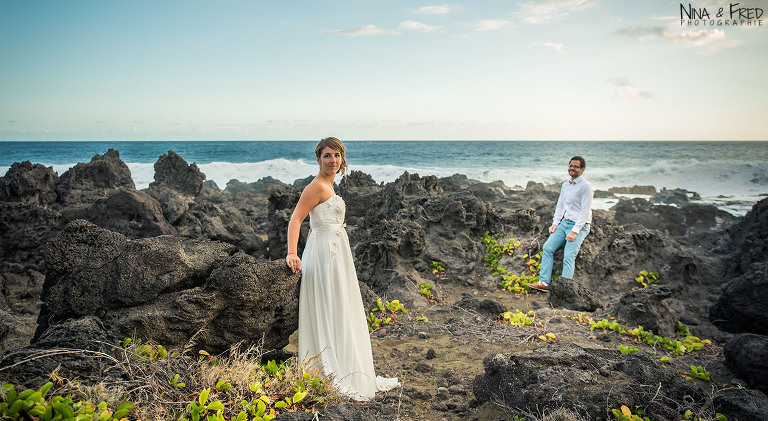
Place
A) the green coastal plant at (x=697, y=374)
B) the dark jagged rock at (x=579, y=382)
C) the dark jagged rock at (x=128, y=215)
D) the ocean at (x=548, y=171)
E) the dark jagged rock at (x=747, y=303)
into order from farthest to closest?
the ocean at (x=548, y=171), the dark jagged rock at (x=128, y=215), the dark jagged rock at (x=747, y=303), the green coastal plant at (x=697, y=374), the dark jagged rock at (x=579, y=382)

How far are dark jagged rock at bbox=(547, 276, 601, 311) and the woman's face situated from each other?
4784 millimetres

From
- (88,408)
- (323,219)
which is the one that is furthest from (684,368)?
(88,408)

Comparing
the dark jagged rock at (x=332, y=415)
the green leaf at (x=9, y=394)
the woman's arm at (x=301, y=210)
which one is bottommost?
the dark jagged rock at (x=332, y=415)

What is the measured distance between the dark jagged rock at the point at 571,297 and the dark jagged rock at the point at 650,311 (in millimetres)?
740

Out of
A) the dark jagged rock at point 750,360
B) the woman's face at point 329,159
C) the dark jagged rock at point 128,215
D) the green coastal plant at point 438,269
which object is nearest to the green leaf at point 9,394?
the woman's face at point 329,159

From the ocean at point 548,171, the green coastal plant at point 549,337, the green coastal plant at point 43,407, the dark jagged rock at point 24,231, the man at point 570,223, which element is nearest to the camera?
the green coastal plant at point 43,407

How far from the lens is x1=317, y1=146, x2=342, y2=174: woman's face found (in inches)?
160

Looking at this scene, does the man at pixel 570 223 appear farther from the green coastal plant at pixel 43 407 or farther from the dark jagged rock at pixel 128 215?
the green coastal plant at pixel 43 407

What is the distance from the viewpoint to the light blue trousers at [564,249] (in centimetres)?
790

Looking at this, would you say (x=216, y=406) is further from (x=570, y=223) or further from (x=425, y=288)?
(x=570, y=223)

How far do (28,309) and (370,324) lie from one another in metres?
5.39

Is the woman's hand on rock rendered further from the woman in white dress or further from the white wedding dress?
the white wedding dress

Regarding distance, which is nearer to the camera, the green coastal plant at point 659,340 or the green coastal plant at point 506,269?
the green coastal plant at point 659,340

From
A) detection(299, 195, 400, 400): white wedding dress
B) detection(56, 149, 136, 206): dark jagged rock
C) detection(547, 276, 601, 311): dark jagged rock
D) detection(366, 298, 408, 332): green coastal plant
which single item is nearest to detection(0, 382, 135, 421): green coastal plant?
detection(299, 195, 400, 400): white wedding dress
